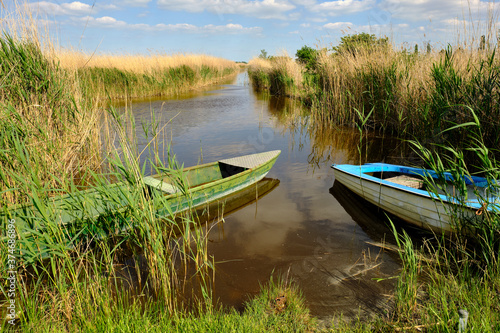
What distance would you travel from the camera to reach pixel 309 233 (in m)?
4.46

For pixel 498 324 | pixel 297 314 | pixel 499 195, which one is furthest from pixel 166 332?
pixel 499 195

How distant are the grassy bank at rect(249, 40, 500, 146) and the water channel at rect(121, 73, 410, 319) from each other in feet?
2.82

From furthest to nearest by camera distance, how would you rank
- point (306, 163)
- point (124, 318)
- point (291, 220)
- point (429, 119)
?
point (306, 163), point (429, 119), point (291, 220), point (124, 318)

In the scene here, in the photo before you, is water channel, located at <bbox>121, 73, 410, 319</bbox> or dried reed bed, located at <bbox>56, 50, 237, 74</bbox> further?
dried reed bed, located at <bbox>56, 50, 237, 74</bbox>

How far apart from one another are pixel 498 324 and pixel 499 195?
1.46 meters

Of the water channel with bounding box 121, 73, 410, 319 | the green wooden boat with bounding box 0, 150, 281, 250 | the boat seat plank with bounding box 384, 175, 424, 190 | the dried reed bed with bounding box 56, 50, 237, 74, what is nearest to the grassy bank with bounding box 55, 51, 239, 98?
the dried reed bed with bounding box 56, 50, 237, 74

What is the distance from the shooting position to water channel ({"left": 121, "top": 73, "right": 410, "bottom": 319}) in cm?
328

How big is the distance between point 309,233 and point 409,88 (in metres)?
5.16

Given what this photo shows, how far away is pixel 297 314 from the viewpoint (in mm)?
2766

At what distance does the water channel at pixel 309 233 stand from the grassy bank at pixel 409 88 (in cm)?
86

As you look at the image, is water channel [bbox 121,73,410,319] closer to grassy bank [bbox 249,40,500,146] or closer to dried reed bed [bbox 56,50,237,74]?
grassy bank [bbox 249,40,500,146]

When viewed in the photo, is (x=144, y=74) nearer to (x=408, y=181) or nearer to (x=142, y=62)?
(x=142, y=62)

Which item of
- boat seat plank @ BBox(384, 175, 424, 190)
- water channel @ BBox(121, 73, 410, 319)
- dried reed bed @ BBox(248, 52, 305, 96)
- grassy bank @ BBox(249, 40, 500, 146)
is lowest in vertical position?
water channel @ BBox(121, 73, 410, 319)

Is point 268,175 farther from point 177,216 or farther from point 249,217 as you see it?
point 177,216
